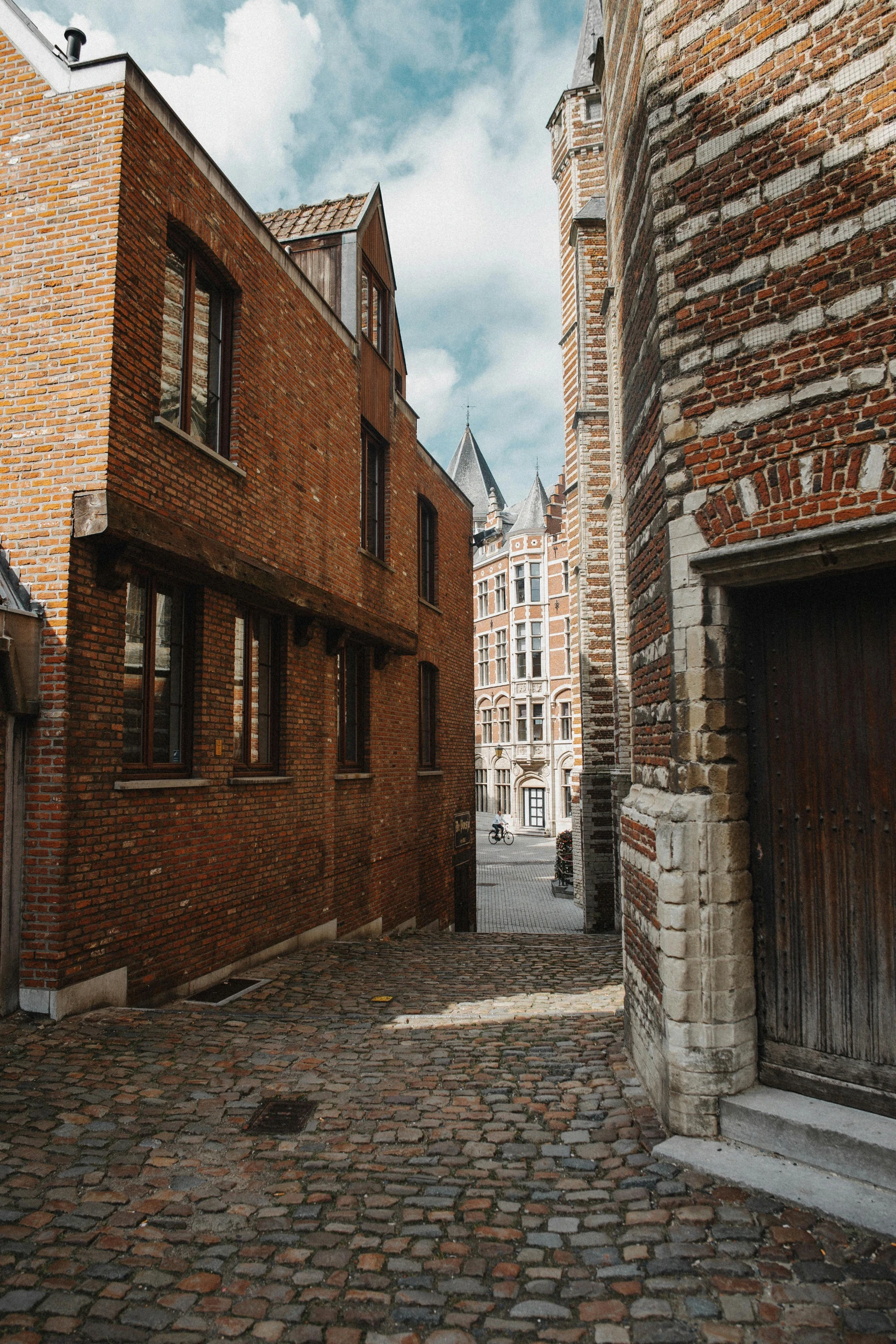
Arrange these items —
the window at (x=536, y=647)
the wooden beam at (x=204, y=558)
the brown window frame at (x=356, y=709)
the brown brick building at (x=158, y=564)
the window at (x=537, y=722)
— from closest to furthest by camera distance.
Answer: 1. the brown brick building at (x=158, y=564)
2. the wooden beam at (x=204, y=558)
3. the brown window frame at (x=356, y=709)
4. the window at (x=537, y=722)
5. the window at (x=536, y=647)

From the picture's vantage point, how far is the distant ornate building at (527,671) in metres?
46.2

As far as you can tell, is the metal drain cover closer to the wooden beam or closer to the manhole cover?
the manhole cover

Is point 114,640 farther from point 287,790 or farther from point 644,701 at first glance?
point 644,701

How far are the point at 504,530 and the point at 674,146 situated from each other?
50.4m

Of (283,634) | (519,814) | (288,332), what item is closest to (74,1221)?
(283,634)

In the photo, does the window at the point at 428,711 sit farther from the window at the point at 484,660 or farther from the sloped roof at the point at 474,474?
the sloped roof at the point at 474,474

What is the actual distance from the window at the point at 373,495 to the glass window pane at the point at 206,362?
4019 mm

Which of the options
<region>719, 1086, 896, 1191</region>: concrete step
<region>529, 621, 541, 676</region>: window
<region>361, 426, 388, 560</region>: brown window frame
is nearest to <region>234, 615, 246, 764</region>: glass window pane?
<region>361, 426, 388, 560</region>: brown window frame

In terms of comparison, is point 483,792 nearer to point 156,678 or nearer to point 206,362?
point 206,362

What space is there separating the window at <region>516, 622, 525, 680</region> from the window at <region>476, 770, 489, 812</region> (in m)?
6.98

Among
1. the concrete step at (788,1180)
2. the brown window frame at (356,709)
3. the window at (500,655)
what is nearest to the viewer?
the concrete step at (788,1180)

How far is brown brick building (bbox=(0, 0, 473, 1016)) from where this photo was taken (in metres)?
6.01

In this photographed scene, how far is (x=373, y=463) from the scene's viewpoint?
1300 cm

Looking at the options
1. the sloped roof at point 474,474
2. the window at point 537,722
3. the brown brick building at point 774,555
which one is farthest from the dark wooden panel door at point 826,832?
the sloped roof at point 474,474
